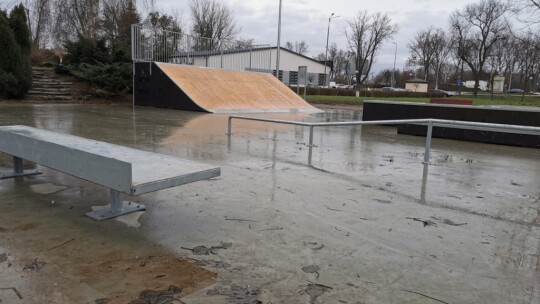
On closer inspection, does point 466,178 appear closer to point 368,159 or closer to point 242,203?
point 368,159

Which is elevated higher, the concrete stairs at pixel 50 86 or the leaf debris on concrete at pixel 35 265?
the concrete stairs at pixel 50 86

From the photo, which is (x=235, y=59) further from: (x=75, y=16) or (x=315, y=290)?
(x=315, y=290)

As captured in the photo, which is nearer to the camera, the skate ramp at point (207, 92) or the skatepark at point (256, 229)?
the skatepark at point (256, 229)

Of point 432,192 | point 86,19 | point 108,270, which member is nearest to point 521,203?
point 432,192

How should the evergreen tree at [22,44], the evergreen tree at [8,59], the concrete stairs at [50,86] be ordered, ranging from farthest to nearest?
the concrete stairs at [50,86] < the evergreen tree at [22,44] < the evergreen tree at [8,59]

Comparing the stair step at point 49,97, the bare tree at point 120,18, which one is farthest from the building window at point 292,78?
the stair step at point 49,97

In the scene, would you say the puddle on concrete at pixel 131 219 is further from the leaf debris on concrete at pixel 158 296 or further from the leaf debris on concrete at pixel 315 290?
the leaf debris on concrete at pixel 315 290

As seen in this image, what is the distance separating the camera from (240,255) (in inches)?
128

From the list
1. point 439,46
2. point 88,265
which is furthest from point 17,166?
point 439,46

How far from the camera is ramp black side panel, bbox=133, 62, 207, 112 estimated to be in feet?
61.3

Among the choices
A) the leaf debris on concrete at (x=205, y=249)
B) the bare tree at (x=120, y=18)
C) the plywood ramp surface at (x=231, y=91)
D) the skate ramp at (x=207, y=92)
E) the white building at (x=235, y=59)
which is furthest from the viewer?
the bare tree at (x=120, y=18)

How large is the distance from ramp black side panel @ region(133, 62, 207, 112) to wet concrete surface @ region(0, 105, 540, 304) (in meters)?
12.4

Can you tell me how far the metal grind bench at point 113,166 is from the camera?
3.46 m

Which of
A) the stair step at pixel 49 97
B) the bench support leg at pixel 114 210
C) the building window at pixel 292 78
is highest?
the building window at pixel 292 78
